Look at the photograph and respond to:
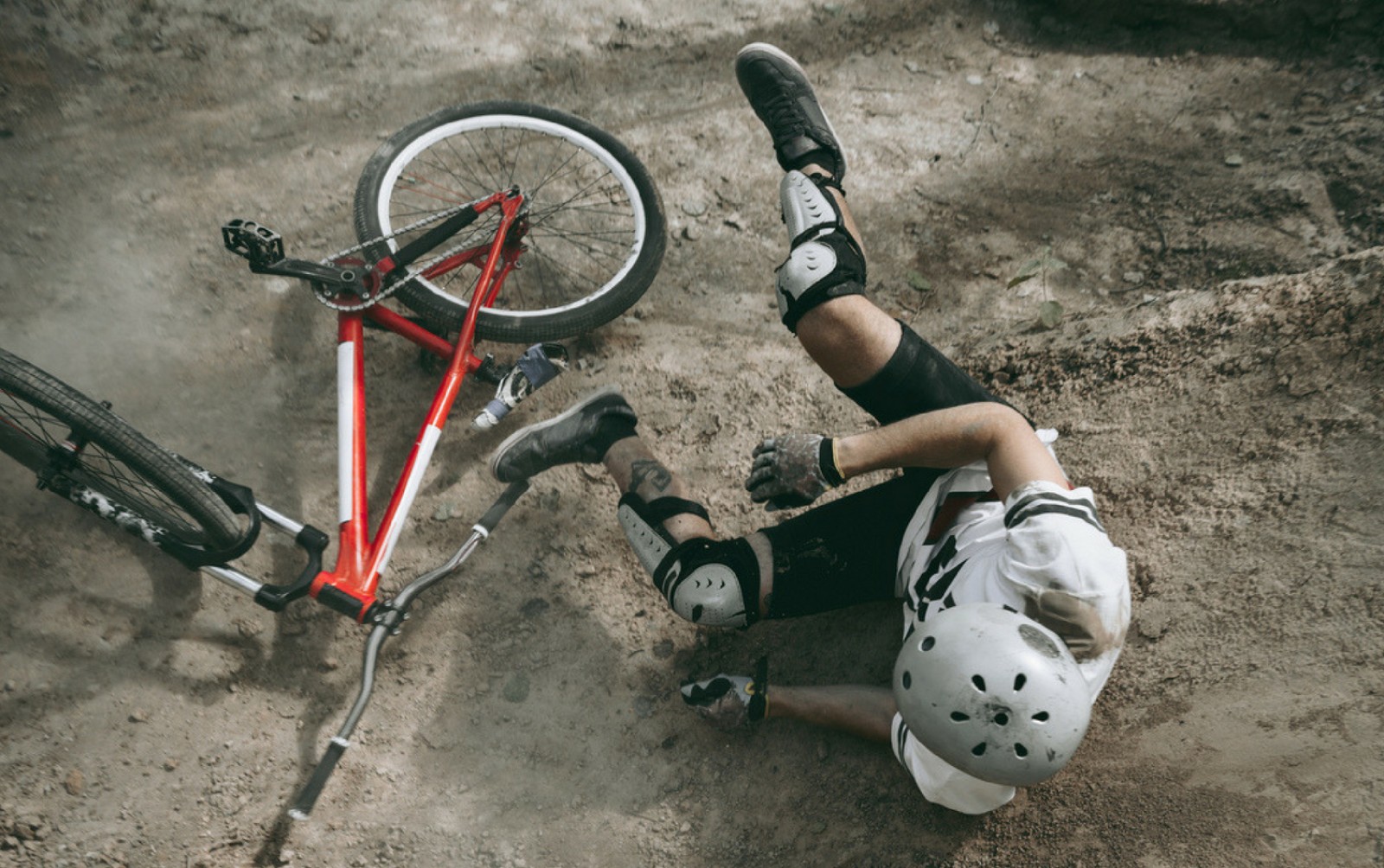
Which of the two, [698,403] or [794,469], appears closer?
[794,469]

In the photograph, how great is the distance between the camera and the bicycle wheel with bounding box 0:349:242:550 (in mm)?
2689

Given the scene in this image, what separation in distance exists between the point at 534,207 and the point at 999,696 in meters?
3.14

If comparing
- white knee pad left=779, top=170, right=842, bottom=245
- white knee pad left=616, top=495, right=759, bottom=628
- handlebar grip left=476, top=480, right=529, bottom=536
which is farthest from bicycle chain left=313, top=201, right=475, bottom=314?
white knee pad left=779, top=170, right=842, bottom=245

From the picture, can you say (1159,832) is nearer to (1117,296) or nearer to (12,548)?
(1117,296)

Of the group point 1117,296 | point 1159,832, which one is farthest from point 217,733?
point 1117,296

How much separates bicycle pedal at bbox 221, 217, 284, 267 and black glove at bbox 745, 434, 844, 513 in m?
1.91

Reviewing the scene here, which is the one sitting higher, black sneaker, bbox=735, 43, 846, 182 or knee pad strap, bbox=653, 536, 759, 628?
black sneaker, bbox=735, 43, 846, 182

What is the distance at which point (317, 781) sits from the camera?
277cm

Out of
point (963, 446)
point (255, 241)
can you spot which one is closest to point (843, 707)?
point (963, 446)

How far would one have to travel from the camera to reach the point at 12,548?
3234 millimetres

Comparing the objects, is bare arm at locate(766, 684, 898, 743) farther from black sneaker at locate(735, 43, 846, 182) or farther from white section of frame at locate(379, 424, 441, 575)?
black sneaker at locate(735, 43, 846, 182)

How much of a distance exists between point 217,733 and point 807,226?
9.28 ft

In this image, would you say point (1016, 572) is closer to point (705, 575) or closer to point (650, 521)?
point (705, 575)

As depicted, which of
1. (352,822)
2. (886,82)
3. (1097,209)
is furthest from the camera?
(886,82)
